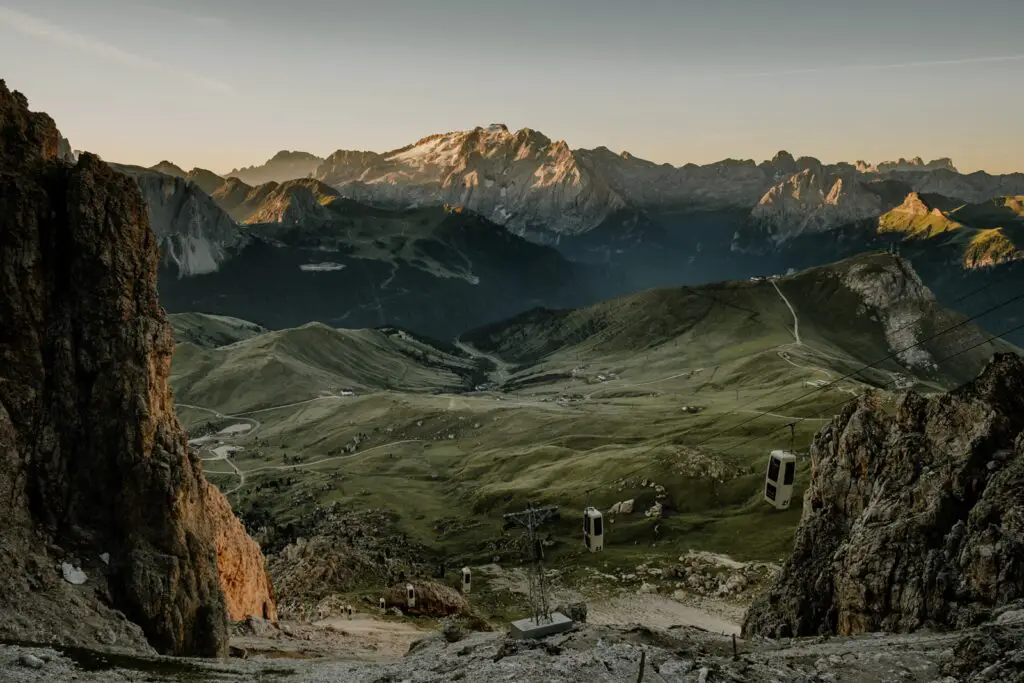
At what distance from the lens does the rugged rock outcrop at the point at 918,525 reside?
47.0m

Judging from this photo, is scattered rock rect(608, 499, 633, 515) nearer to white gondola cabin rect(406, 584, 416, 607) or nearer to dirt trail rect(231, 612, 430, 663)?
white gondola cabin rect(406, 584, 416, 607)

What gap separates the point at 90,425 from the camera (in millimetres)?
55156

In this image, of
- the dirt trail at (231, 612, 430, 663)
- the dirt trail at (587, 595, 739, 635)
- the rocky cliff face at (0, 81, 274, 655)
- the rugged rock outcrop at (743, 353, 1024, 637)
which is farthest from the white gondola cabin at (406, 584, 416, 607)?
the rugged rock outcrop at (743, 353, 1024, 637)

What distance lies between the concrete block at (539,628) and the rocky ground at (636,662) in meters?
1.20

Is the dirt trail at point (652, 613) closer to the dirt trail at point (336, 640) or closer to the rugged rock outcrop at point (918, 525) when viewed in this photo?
the dirt trail at point (336, 640)

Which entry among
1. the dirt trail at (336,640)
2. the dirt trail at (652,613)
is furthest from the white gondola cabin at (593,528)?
the dirt trail at (652,613)

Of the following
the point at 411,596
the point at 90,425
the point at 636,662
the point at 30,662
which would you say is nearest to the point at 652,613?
the point at 411,596

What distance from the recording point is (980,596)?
45.8 meters

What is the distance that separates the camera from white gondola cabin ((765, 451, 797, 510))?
57.0 meters

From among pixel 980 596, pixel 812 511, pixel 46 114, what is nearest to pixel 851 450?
pixel 812 511

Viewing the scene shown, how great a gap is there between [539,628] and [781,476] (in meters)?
23.5

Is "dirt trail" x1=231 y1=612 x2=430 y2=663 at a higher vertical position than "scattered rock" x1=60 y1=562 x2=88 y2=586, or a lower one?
lower

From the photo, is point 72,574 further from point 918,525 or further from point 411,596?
point 918,525

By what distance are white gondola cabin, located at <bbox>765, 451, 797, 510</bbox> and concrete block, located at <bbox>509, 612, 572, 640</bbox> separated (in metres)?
19.7
